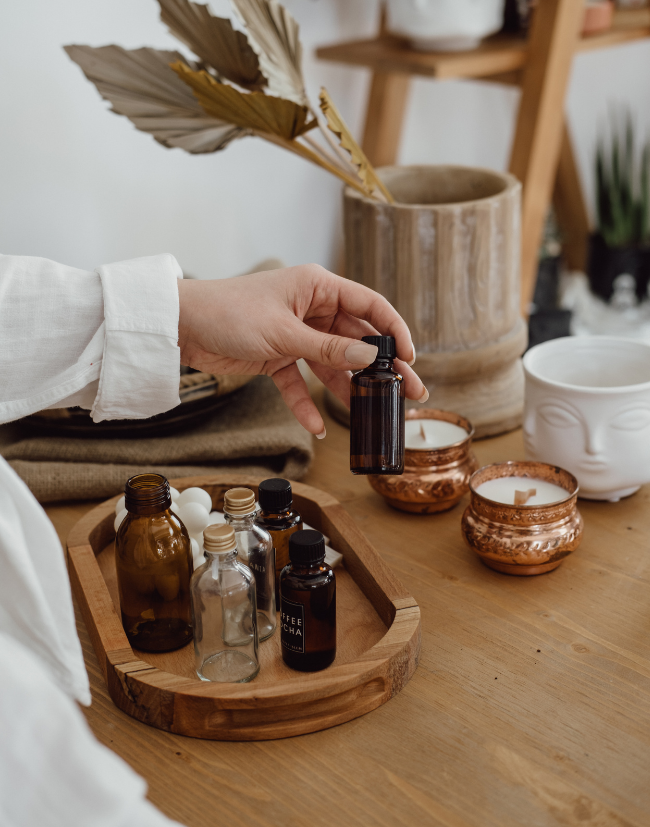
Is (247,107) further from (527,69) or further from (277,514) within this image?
(527,69)

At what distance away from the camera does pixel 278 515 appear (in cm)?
83

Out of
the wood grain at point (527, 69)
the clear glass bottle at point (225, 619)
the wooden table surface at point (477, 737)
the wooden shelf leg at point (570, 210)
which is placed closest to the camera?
the wooden table surface at point (477, 737)

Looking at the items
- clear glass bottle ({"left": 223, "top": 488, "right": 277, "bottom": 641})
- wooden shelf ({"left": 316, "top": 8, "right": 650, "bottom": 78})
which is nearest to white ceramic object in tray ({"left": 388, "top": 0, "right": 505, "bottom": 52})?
wooden shelf ({"left": 316, "top": 8, "right": 650, "bottom": 78})

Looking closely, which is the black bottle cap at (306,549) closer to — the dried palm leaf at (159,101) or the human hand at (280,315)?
the human hand at (280,315)

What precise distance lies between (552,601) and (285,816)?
360 millimetres

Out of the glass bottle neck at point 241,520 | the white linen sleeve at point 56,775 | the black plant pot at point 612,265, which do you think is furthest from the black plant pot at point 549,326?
the white linen sleeve at point 56,775

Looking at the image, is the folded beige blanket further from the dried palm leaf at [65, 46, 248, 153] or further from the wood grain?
the wood grain

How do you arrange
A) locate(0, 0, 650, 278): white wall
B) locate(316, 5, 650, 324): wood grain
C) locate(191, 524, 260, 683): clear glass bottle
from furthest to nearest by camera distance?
locate(316, 5, 650, 324): wood grain, locate(0, 0, 650, 278): white wall, locate(191, 524, 260, 683): clear glass bottle

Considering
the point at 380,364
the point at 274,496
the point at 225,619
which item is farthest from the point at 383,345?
the point at 225,619

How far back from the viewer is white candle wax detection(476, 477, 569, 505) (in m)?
0.90

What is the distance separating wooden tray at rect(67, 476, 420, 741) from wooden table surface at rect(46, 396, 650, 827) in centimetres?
1

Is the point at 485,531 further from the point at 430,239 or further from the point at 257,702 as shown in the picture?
the point at 430,239

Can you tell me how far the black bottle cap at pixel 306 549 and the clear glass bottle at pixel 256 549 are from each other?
7 cm

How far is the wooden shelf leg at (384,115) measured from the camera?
1.70 meters
